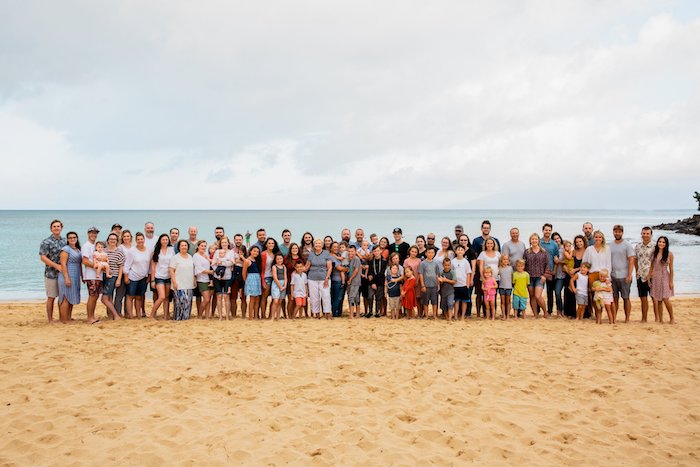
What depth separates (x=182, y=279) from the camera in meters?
9.02

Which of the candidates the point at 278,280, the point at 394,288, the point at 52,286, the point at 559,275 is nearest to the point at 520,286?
the point at 559,275

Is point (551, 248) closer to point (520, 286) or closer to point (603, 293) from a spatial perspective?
point (520, 286)

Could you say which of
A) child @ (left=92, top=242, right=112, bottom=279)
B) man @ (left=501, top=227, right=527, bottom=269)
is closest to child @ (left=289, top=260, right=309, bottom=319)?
child @ (left=92, top=242, right=112, bottom=279)

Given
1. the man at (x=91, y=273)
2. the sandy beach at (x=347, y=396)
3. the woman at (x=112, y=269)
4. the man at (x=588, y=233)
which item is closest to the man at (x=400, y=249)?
the sandy beach at (x=347, y=396)

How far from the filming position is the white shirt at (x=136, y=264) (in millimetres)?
8969

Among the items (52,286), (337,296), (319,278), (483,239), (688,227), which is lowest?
(337,296)

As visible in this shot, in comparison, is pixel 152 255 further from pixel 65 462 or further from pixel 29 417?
pixel 65 462

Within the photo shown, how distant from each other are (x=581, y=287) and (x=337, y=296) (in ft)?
16.7

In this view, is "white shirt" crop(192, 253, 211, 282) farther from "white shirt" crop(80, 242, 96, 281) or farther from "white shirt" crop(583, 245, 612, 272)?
"white shirt" crop(583, 245, 612, 272)

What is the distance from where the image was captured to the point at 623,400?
5125 millimetres

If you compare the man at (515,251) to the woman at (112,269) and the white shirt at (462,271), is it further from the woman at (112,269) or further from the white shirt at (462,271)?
the woman at (112,269)

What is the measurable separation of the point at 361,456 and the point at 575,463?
6.04ft

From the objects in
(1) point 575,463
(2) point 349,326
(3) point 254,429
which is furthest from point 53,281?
(1) point 575,463

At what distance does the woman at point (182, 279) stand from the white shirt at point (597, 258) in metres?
8.02
